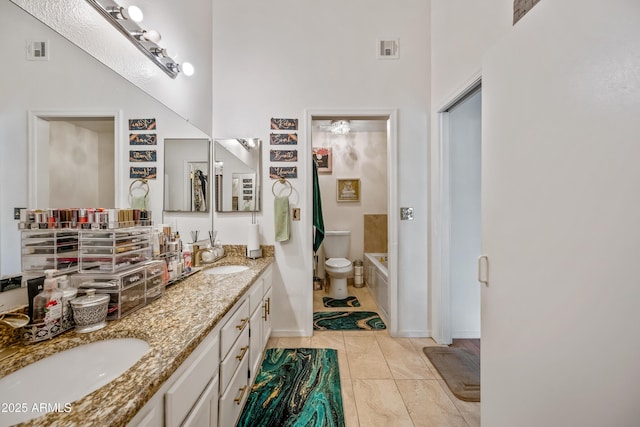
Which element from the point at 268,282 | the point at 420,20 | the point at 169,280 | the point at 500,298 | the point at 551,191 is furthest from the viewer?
the point at 420,20

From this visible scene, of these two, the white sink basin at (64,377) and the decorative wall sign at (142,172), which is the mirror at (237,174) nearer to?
the decorative wall sign at (142,172)

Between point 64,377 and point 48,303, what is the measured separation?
264 millimetres

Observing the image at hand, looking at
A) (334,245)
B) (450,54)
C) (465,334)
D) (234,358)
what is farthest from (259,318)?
(450,54)

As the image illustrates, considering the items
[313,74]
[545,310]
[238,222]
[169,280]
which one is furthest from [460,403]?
[313,74]

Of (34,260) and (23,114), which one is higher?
(23,114)

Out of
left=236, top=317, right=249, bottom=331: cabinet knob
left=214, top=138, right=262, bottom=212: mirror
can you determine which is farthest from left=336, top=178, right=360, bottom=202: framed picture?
left=236, top=317, right=249, bottom=331: cabinet knob

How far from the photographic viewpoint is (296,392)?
164 centimetres

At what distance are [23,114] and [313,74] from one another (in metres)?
2.03

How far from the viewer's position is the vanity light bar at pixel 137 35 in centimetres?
124

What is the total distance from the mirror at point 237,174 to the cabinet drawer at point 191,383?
1.47m

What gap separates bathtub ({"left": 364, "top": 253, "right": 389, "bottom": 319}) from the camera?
2.71m

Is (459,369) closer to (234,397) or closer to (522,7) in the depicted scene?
(234,397)

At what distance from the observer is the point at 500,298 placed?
109cm

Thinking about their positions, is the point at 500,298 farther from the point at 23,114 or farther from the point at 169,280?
the point at 23,114
